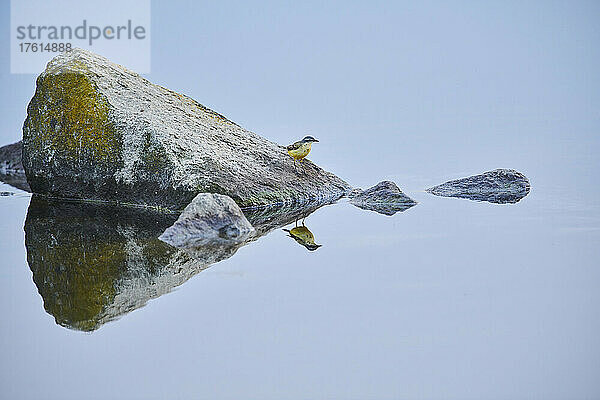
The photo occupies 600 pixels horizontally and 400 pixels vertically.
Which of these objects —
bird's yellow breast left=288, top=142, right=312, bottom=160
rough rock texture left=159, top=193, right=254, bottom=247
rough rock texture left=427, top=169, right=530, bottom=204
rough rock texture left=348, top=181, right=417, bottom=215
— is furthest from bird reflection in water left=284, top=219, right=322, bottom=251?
rough rock texture left=427, top=169, right=530, bottom=204

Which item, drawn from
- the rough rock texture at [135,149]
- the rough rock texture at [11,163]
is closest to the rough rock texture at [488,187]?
the rough rock texture at [135,149]

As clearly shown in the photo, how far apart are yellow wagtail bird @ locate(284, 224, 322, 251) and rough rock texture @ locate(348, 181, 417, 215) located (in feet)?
6.07

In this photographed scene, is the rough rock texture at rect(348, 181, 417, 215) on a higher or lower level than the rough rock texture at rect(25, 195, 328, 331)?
higher

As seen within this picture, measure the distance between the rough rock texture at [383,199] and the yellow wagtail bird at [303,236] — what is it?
6.07 ft

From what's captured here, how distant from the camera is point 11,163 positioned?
605 inches

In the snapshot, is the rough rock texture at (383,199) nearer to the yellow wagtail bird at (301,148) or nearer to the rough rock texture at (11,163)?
the yellow wagtail bird at (301,148)

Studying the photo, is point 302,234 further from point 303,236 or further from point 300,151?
point 300,151

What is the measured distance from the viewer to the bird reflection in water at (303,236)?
7.25 meters

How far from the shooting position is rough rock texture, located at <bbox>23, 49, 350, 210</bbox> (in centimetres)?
941

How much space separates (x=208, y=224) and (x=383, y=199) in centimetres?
348

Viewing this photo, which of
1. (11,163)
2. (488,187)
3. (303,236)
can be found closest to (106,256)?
(303,236)

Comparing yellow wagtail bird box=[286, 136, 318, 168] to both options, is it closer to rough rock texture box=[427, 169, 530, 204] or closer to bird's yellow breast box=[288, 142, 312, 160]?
bird's yellow breast box=[288, 142, 312, 160]

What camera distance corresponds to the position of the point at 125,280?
5742mm

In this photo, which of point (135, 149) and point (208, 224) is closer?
point (208, 224)
